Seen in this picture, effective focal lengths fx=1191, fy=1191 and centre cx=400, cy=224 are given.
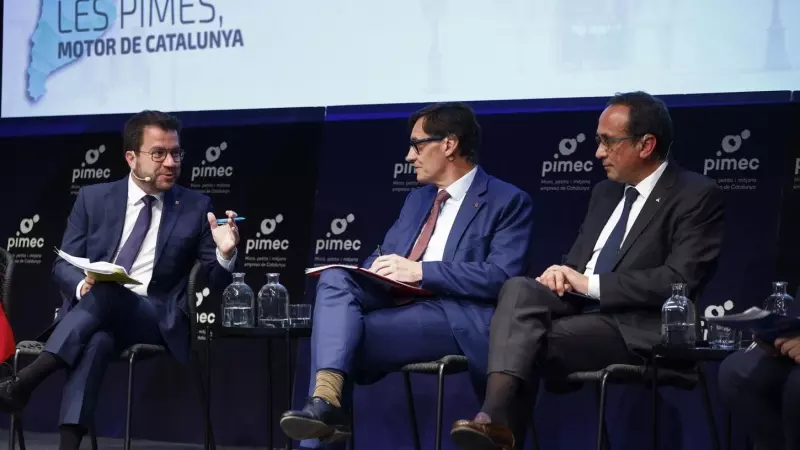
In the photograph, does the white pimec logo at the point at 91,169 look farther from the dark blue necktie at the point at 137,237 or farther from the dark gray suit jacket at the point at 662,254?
the dark gray suit jacket at the point at 662,254

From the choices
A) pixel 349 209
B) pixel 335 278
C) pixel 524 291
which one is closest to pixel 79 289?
pixel 335 278

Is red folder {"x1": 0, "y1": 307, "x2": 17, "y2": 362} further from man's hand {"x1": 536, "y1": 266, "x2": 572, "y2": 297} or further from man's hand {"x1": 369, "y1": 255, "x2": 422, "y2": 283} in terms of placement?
Answer: man's hand {"x1": 536, "y1": 266, "x2": 572, "y2": 297}

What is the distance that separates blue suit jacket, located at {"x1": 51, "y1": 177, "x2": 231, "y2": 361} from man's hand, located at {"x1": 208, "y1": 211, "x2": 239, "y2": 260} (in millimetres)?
115

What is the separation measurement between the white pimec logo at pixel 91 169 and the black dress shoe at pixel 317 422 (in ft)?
9.32

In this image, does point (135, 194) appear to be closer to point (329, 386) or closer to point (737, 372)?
point (329, 386)

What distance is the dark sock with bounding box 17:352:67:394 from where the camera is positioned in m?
4.51

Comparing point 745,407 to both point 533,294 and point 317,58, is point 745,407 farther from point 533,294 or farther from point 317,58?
point 317,58

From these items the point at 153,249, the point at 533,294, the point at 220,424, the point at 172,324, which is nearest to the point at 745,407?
the point at 533,294

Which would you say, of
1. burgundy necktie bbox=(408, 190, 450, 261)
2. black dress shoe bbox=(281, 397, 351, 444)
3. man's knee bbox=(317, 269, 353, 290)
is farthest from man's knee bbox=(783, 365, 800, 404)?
burgundy necktie bbox=(408, 190, 450, 261)

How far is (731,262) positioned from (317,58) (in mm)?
2306

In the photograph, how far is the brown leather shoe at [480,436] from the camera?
144 inches

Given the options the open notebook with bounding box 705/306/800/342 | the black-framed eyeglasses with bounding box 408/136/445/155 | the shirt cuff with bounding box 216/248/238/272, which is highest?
the black-framed eyeglasses with bounding box 408/136/445/155

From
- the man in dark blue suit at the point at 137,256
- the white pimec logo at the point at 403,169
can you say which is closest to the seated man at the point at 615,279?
the white pimec logo at the point at 403,169

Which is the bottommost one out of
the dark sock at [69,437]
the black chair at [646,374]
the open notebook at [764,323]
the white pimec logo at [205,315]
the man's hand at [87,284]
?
the dark sock at [69,437]
